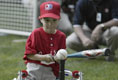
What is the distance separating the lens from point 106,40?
16.6 feet

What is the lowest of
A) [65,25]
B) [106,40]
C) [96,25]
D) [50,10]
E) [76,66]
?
[76,66]

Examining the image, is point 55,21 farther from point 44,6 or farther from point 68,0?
point 68,0

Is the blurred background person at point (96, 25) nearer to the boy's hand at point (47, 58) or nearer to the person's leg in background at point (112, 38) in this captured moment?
the person's leg in background at point (112, 38)

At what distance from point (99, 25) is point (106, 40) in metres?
0.31

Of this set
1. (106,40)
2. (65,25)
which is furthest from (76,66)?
(65,25)

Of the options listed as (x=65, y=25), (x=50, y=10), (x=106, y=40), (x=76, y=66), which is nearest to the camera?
(x=50, y=10)

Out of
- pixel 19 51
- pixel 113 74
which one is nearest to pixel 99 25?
pixel 113 74

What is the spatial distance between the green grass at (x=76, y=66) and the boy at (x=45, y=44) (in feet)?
2.85

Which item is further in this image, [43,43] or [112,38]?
[112,38]

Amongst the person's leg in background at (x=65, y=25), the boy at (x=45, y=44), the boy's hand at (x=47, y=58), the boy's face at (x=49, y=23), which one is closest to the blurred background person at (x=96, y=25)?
the boy at (x=45, y=44)

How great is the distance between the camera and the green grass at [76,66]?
4.08m

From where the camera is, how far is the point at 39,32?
10.3ft

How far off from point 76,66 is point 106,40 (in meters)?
0.74

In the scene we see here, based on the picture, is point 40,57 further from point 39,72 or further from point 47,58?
point 39,72
